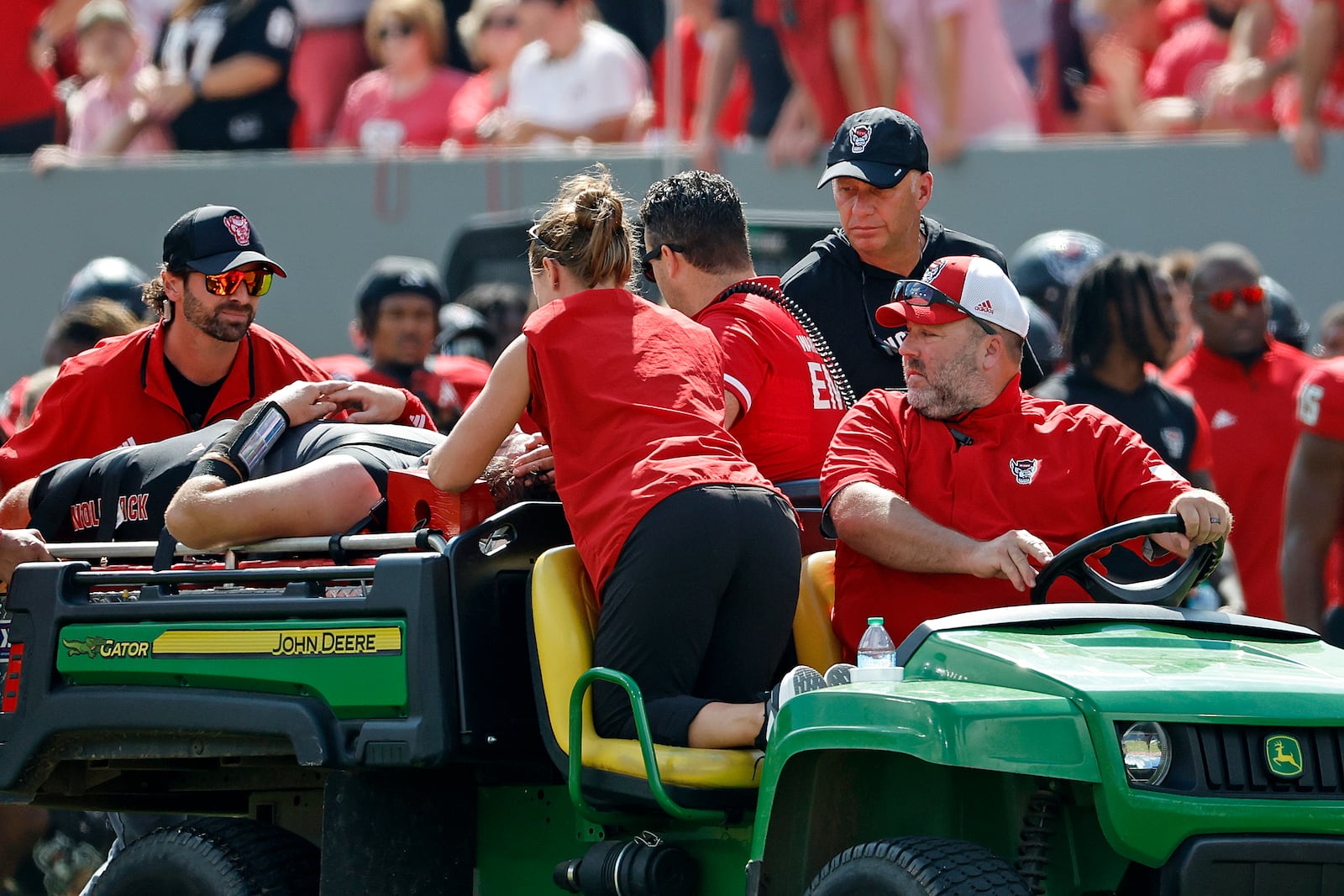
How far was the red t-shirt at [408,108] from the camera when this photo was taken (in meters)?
11.3

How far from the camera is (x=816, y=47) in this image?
392 inches

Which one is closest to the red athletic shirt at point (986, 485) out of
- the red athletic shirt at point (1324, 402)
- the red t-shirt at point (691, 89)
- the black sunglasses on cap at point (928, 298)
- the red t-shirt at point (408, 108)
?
the black sunglasses on cap at point (928, 298)

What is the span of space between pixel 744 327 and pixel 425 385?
125 inches

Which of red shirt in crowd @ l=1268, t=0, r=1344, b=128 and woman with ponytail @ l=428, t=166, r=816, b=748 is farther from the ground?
red shirt in crowd @ l=1268, t=0, r=1344, b=128

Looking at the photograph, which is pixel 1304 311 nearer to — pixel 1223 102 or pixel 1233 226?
pixel 1233 226

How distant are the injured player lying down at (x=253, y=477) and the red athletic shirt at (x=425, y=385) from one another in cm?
249

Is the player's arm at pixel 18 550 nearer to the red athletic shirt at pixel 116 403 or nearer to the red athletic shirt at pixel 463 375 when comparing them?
the red athletic shirt at pixel 116 403

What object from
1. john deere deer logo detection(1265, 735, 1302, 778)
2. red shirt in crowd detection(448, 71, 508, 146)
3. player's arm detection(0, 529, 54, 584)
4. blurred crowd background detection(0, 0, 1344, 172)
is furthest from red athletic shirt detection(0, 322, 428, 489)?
red shirt in crowd detection(448, 71, 508, 146)

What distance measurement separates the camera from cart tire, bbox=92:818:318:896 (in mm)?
4891

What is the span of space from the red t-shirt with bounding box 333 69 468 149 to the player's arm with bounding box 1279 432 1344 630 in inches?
230

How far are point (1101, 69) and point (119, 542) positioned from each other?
7.16 meters

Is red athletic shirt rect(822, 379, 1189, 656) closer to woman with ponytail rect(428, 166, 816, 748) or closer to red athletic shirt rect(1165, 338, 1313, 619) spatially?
woman with ponytail rect(428, 166, 816, 748)

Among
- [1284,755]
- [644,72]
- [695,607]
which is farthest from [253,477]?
[644,72]

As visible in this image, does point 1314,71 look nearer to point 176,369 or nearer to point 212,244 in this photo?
point 212,244
